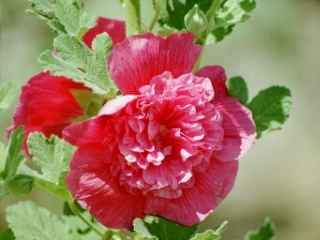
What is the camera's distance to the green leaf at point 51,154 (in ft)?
4.41

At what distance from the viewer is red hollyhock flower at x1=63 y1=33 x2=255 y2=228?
4.21 ft

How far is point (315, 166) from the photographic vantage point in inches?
153

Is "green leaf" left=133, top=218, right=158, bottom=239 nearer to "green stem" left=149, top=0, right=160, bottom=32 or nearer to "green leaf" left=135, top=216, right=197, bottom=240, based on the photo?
"green leaf" left=135, top=216, right=197, bottom=240

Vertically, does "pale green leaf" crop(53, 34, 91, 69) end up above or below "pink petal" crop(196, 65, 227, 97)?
above

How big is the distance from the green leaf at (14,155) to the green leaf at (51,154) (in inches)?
0.8

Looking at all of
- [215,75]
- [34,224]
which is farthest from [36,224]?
[215,75]

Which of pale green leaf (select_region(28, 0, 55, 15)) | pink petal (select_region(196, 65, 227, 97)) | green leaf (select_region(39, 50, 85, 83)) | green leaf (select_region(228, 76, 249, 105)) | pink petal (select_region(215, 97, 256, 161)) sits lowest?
pink petal (select_region(215, 97, 256, 161))

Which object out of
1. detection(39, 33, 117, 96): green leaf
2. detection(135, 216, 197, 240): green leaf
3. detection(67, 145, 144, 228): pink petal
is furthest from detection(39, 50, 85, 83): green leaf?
detection(135, 216, 197, 240): green leaf

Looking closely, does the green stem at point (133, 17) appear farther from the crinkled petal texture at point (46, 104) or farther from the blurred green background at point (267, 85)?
the blurred green background at point (267, 85)

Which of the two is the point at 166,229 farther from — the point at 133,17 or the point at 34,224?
the point at 133,17

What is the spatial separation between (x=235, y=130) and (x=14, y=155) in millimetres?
298

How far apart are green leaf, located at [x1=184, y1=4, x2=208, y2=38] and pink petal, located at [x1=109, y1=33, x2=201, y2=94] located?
0.02 m

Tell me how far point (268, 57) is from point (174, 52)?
2534 mm

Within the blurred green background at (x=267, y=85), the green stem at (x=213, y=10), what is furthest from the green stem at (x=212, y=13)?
the blurred green background at (x=267, y=85)
